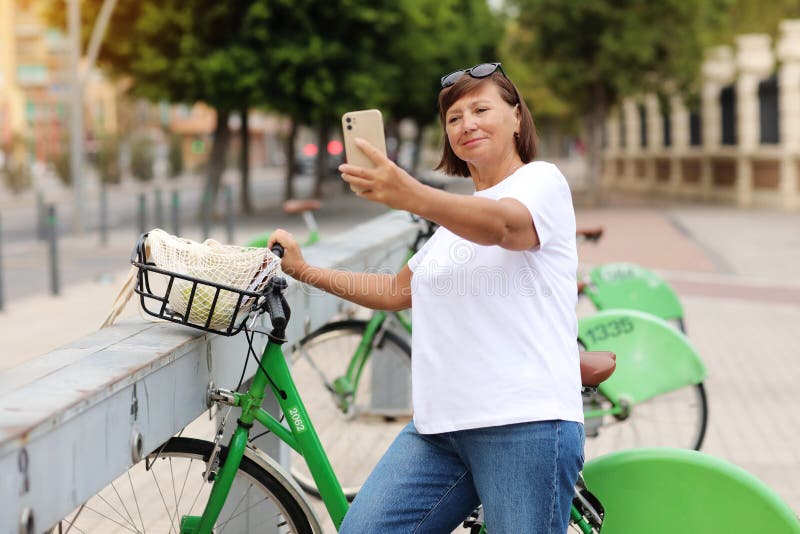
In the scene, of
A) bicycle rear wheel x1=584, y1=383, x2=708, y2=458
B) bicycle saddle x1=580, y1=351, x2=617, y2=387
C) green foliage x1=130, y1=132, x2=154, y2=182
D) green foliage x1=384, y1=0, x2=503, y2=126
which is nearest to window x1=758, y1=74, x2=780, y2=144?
green foliage x1=384, y1=0, x2=503, y2=126

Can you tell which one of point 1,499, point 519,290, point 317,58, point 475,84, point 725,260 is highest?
point 317,58

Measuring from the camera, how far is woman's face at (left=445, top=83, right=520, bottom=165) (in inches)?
107

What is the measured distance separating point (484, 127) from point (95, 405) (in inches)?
39.9

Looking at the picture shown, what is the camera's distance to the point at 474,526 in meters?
3.01

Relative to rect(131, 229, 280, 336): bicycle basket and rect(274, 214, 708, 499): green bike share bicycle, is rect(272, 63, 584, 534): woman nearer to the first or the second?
rect(131, 229, 280, 336): bicycle basket

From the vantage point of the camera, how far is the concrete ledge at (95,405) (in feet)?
7.35

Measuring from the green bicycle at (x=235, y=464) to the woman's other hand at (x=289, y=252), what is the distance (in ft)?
0.07

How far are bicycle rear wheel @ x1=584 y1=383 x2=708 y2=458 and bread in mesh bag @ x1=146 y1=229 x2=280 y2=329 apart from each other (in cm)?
252

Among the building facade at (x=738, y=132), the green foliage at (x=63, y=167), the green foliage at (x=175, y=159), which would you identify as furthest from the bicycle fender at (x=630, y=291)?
the green foliage at (x=175, y=159)

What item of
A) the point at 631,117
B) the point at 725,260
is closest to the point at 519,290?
the point at 725,260

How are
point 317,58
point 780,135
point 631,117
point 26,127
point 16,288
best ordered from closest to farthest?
1. point 16,288
2. point 317,58
3. point 780,135
4. point 631,117
5. point 26,127

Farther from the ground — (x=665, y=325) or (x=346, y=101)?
(x=346, y=101)

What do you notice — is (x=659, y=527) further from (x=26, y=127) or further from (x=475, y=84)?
(x=26, y=127)

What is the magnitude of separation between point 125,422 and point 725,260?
1485 cm
